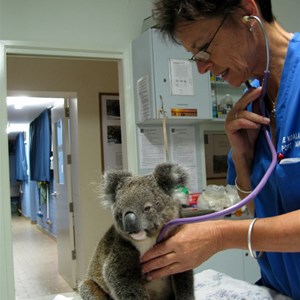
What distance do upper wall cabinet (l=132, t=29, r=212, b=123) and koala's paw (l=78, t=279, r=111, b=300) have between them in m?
1.79

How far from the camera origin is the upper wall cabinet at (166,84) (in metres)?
2.63

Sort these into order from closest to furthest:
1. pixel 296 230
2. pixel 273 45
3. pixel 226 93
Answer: pixel 296 230
pixel 273 45
pixel 226 93

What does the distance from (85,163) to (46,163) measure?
281cm

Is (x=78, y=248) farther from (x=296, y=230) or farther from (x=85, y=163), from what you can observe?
(x=296, y=230)

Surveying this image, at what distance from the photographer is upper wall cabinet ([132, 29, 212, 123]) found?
2.63m

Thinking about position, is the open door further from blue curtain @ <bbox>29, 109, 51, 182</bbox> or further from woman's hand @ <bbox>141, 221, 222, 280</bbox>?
woman's hand @ <bbox>141, 221, 222, 280</bbox>

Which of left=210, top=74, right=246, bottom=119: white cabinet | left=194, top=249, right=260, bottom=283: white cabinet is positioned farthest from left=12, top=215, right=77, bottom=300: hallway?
left=210, top=74, right=246, bottom=119: white cabinet

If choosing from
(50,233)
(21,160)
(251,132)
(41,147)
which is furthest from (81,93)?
(21,160)

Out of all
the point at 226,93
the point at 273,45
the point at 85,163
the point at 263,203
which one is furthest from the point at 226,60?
the point at 85,163

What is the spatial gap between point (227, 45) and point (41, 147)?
643 cm

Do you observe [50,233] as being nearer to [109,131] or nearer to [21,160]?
[21,160]

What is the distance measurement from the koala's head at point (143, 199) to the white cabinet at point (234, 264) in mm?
1865

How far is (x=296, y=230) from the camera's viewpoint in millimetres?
783

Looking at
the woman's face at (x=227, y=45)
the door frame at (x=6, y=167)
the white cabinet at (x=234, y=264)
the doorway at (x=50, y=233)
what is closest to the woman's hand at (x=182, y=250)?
the woman's face at (x=227, y=45)
